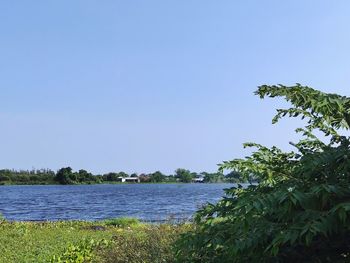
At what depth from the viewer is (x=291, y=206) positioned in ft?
9.27

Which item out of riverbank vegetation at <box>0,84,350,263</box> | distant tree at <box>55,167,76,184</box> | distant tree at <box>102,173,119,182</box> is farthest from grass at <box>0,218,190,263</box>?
distant tree at <box>102,173,119,182</box>

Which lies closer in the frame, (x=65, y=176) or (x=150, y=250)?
(x=150, y=250)

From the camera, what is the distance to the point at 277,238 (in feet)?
8.86

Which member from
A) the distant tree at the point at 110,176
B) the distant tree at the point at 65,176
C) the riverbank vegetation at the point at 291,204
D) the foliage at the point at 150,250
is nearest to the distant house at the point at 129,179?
the distant tree at the point at 110,176

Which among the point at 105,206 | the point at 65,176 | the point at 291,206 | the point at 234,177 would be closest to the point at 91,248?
→ the point at 234,177

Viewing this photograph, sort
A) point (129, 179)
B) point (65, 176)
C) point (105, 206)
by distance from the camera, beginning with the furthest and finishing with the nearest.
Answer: point (129, 179), point (65, 176), point (105, 206)

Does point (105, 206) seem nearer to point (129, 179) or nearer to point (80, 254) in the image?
point (80, 254)

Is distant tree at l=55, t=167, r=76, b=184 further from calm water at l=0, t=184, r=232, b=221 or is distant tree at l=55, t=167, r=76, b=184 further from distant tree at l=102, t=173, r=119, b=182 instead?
calm water at l=0, t=184, r=232, b=221

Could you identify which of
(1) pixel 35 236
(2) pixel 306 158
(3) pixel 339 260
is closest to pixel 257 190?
(2) pixel 306 158

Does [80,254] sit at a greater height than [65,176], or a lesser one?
lesser

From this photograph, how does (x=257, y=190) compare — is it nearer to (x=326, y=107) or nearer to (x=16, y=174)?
(x=326, y=107)

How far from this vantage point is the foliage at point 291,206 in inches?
109

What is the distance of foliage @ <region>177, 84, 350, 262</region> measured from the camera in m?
2.76

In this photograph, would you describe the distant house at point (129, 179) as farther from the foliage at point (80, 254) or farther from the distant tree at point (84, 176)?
the foliage at point (80, 254)
